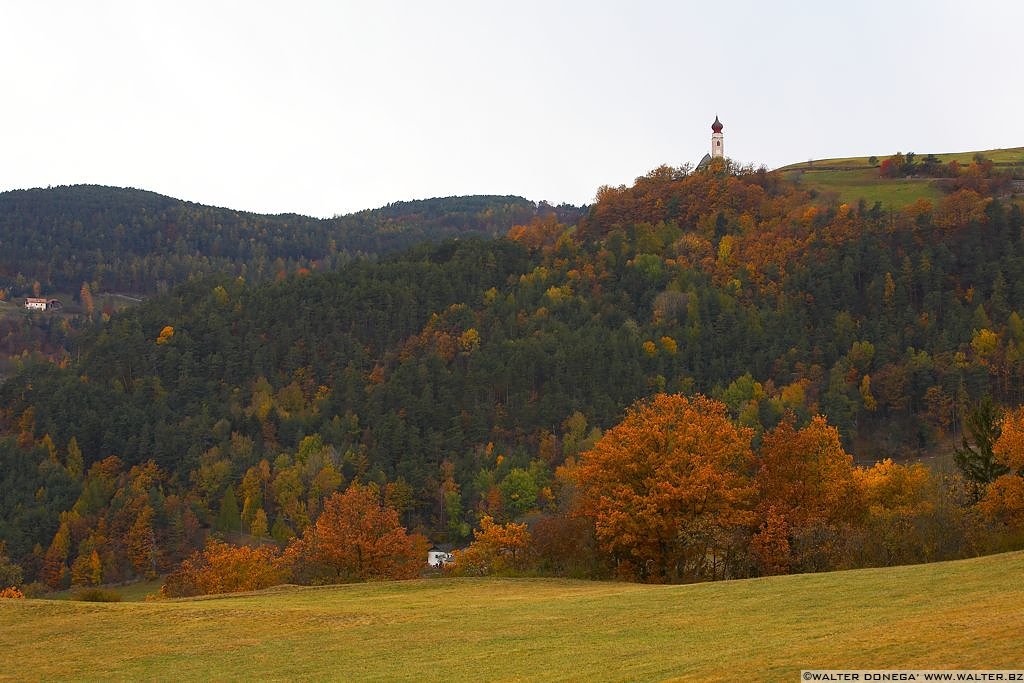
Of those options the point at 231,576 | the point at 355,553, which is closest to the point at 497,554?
the point at 355,553

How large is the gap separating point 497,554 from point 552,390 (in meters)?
119

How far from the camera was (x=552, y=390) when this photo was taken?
177m

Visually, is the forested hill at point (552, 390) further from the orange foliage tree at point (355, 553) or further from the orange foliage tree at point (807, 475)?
the orange foliage tree at point (807, 475)

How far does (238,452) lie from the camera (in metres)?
169

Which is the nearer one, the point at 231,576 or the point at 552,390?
the point at 231,576

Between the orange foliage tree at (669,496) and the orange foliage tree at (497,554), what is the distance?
166 inches

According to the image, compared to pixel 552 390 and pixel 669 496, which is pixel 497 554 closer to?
pixel 669 496

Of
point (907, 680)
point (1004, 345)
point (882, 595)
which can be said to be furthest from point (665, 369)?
point (907, 680)

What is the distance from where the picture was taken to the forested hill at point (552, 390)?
147750 mm

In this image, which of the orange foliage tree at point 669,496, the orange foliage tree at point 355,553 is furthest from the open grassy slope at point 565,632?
the orange foliage tree at point 355,553

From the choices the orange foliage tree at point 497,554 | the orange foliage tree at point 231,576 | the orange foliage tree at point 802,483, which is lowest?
the orange foliage tree at point 231,576

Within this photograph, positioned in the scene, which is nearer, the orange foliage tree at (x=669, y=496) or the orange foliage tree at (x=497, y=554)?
the orange foliage tree at (x=669, y=496)

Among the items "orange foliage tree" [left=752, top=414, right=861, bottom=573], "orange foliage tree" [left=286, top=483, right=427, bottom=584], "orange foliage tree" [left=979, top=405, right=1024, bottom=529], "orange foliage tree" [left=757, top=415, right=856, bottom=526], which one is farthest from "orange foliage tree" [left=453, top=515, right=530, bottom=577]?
"orange foliage tree" [left=979, top=405, right=1024, bottom=529]

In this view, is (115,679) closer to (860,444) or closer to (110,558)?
(110,558)
